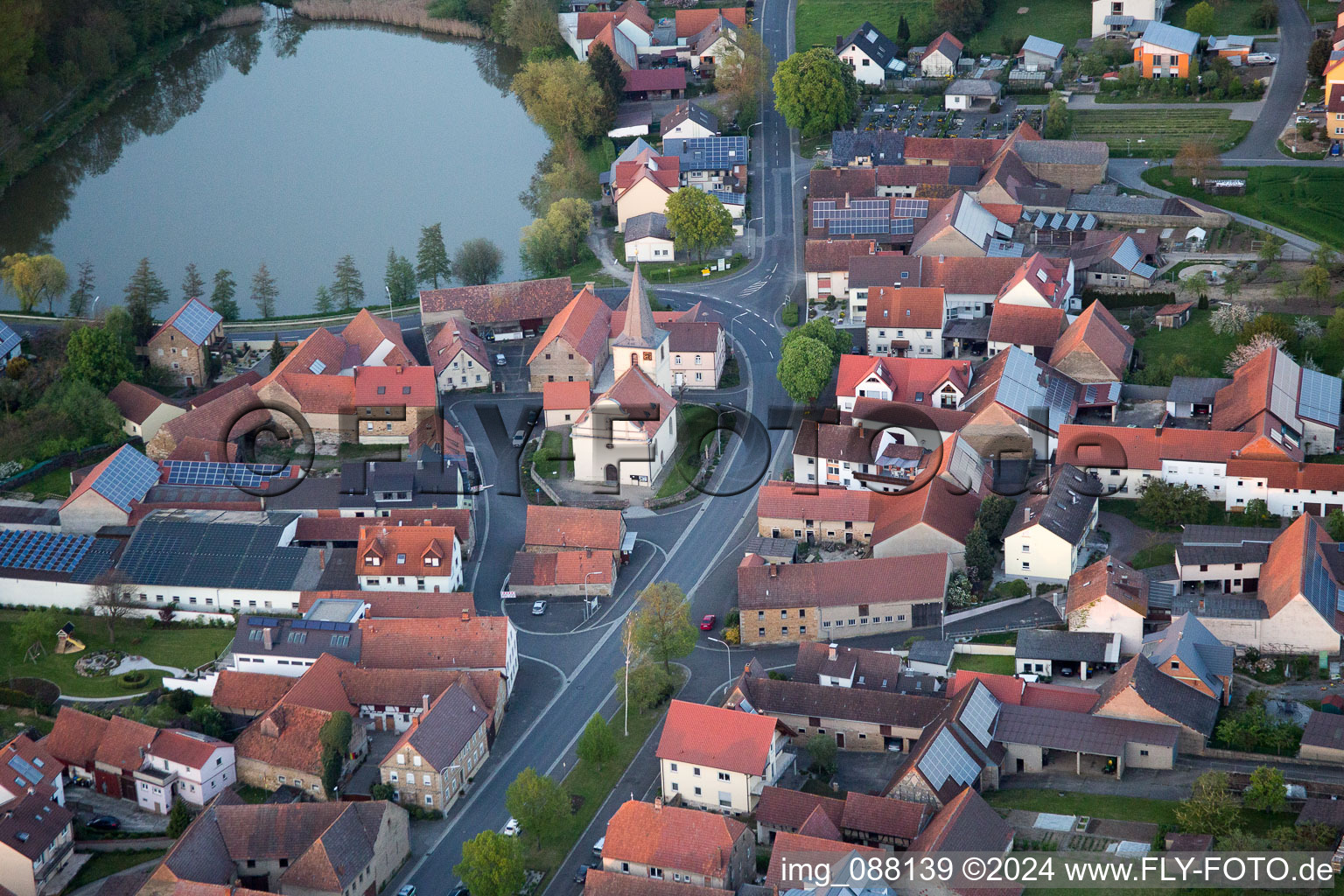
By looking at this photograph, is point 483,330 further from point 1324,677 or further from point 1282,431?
point 1324,677

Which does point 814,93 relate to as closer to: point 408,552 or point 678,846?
point 408,552

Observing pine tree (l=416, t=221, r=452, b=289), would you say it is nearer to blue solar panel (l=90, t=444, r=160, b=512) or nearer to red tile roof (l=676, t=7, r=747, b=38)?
blue solar panel (l=90, t=444, r=160, b=512)

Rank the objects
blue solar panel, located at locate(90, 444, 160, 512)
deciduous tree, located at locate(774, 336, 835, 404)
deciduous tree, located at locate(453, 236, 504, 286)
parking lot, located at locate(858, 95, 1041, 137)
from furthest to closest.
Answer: parking lot, located at locate(858, 95, 1041, 137) < deciduous tree, located at locate(453, 236, 504, 286) < deciduous tree, located at locate(774, 336, 835, 404) < blue solar panel, located at locate(90, 444, 160, 512)

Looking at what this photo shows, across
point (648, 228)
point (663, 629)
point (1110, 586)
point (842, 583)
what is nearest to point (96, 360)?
point (648, 228)

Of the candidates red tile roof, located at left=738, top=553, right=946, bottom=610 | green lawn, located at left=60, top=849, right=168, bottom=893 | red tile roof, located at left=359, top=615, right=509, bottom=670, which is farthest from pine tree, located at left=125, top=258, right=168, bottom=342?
red tile roof, located at left=738, top=553, right=946, bottom=610

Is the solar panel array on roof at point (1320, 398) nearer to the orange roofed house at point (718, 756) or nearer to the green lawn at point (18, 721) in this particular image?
the orange roofed house at point (718, 756)

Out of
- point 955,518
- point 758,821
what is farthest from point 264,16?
point 758,821
